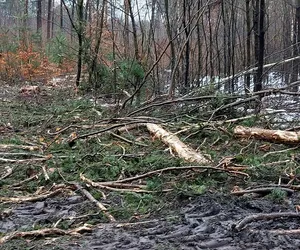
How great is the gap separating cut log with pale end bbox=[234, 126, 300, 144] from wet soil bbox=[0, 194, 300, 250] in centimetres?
166

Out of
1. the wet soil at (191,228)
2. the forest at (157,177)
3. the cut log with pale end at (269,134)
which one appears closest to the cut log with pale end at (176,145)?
the forest at (157,177)

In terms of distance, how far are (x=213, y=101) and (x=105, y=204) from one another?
3251mm

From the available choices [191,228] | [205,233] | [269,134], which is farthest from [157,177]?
[269,134]

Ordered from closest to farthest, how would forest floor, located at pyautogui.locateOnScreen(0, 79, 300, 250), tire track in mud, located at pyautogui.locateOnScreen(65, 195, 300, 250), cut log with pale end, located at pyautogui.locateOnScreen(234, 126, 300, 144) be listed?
tire track in mud, located at pyautogui.locateOnScreen(65, 195, 300, 250), forest floor, located at pyautogui.locateOnScreen(0, 79, 300, 250), cut log with pale end, located at pyautogui.locateOnScreen(234, 126, 300, 144)

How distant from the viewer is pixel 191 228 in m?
2.81

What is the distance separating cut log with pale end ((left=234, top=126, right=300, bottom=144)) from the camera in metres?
4.99

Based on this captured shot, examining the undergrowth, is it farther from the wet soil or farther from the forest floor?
the wet soil

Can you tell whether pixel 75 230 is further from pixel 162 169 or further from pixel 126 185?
pixel 162 169

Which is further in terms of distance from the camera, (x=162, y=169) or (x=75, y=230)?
(x=162, y=169)

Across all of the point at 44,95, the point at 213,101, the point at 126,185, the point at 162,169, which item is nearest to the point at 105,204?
the point at 126,185

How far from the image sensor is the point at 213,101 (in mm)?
6305

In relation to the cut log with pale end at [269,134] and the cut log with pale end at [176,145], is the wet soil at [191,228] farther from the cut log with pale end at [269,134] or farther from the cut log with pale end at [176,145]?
the cut log with pale end at [269,134]

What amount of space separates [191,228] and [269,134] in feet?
8.67

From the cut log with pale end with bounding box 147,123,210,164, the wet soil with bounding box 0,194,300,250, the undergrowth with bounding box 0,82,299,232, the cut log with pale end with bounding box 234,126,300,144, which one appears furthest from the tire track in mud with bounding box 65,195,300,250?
the cut log with pale end with bounding box 234,126,300,144
